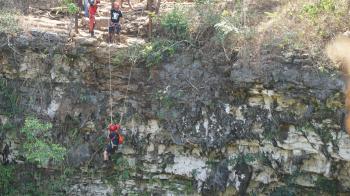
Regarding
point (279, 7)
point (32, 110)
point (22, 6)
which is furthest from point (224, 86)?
point (22, 6)

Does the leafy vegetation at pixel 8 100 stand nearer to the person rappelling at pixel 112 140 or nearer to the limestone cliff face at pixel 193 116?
the limestone cliff face at pixel 193 116

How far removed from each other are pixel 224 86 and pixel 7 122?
5.29 metres

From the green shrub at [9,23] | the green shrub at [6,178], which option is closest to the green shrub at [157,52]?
the green shrub at [9,23]

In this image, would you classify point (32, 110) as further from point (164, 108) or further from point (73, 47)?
point (164, 108)

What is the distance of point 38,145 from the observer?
10883mm

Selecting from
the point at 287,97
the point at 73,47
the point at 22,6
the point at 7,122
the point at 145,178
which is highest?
the point at 22,6

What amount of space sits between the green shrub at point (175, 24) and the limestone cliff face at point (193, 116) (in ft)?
2.04

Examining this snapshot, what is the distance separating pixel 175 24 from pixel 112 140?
3295 mm

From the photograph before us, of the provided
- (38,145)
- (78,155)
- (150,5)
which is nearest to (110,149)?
(78,155)

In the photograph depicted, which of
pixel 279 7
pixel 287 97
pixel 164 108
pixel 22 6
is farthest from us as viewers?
pixel 22 6

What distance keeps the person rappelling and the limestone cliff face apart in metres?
0.66

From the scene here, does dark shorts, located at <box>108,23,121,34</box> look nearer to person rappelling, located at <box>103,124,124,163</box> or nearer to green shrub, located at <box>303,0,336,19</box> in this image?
person rappelling, located at <box>103,124,124,163</box>

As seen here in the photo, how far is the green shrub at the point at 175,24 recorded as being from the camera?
11.8m

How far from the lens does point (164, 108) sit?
36.9ft
